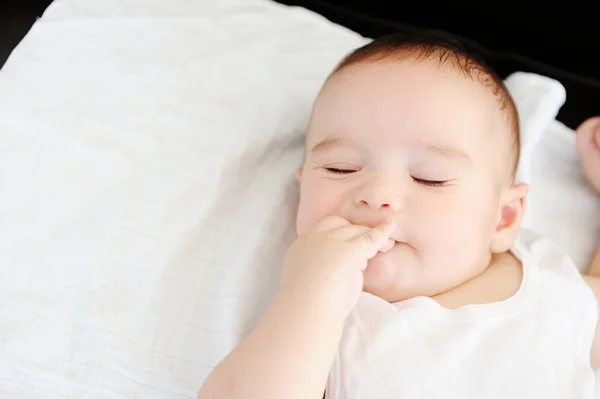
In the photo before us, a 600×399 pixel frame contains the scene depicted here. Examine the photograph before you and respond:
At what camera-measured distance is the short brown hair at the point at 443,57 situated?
91 centimetres

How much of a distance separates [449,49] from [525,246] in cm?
33

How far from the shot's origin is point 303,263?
0.76 m

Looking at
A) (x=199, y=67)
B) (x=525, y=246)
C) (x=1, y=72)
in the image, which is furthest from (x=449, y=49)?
(x=1, y=72)

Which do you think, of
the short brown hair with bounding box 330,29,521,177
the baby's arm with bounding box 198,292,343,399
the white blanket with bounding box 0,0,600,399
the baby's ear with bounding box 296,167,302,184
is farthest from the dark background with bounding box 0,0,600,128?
the baby's arm with bounding box 198,292,343,399

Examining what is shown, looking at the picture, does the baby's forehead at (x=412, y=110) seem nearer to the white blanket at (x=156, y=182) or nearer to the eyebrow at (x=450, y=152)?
the eyebrow at (x=450, y=152)

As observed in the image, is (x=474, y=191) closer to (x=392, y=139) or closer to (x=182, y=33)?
(x=392, y=139)

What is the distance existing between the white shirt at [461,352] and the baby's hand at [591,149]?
351mm

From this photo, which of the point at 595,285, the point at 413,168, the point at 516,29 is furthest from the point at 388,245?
the point at 516,29

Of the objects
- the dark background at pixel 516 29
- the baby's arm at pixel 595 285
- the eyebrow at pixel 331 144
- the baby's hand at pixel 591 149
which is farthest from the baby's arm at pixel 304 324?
the dark background at pixel 516 29

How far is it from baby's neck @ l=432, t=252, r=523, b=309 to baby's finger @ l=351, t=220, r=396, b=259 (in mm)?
140

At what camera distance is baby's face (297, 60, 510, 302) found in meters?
0.81

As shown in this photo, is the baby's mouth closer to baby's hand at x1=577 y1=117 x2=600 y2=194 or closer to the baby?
the baby

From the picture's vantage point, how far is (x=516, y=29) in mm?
1233

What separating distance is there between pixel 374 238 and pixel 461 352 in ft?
0.60
